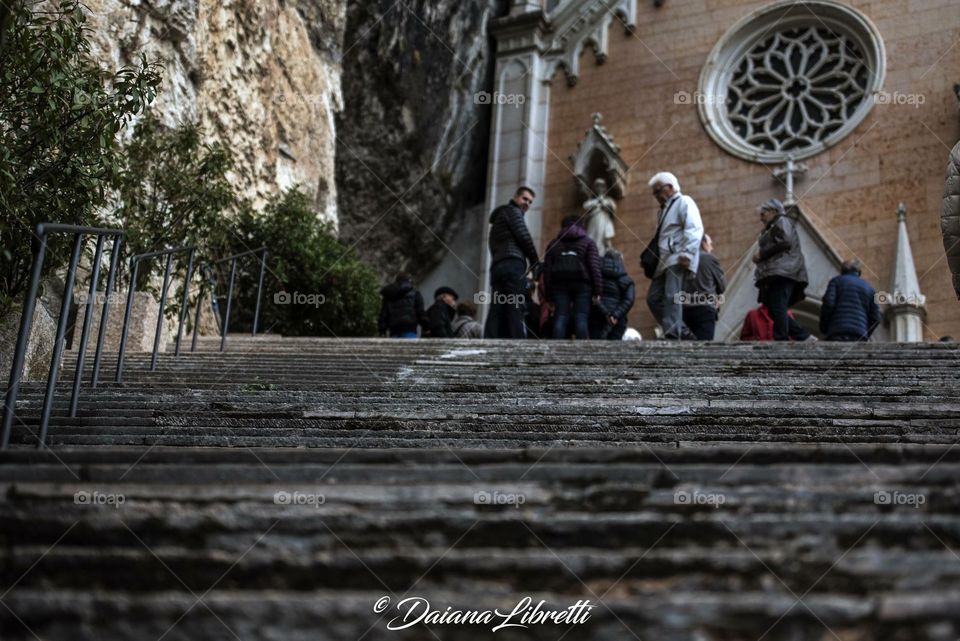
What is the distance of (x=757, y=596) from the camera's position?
2777 mm

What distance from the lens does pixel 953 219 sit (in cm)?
686

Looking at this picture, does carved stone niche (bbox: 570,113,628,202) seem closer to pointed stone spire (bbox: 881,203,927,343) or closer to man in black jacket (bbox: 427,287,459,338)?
pointed stone spire (bbox: 881,203,927,343)

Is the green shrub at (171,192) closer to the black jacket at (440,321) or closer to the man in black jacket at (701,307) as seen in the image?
the black jacket at (440,321)

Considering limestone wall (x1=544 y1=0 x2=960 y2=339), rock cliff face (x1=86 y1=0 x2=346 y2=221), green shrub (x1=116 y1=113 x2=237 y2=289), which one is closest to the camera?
Result: green shrub (x1=116 y1=113 x2=237 y2=289)

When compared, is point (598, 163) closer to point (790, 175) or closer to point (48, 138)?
point (790, 175)

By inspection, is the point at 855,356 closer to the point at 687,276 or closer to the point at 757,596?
the point at 687,276

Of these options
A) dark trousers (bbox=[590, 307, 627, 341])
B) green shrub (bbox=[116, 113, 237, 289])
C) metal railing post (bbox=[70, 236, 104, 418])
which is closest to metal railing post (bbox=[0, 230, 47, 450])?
metal railing post (bbox=[70, 236, 104, 418])

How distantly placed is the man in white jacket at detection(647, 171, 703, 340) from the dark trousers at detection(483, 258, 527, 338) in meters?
1.16

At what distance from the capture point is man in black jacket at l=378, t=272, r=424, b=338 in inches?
553

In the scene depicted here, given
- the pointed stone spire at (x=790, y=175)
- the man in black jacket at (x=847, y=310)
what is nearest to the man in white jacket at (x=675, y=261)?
the man in black jacket at (x=847, y=310)

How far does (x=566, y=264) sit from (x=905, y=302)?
25.7 ft

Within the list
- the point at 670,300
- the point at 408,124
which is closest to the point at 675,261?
the point at 670,300

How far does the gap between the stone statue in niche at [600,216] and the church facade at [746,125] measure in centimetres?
11

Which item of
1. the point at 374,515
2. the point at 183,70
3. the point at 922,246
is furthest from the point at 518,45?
the point at 374,515
